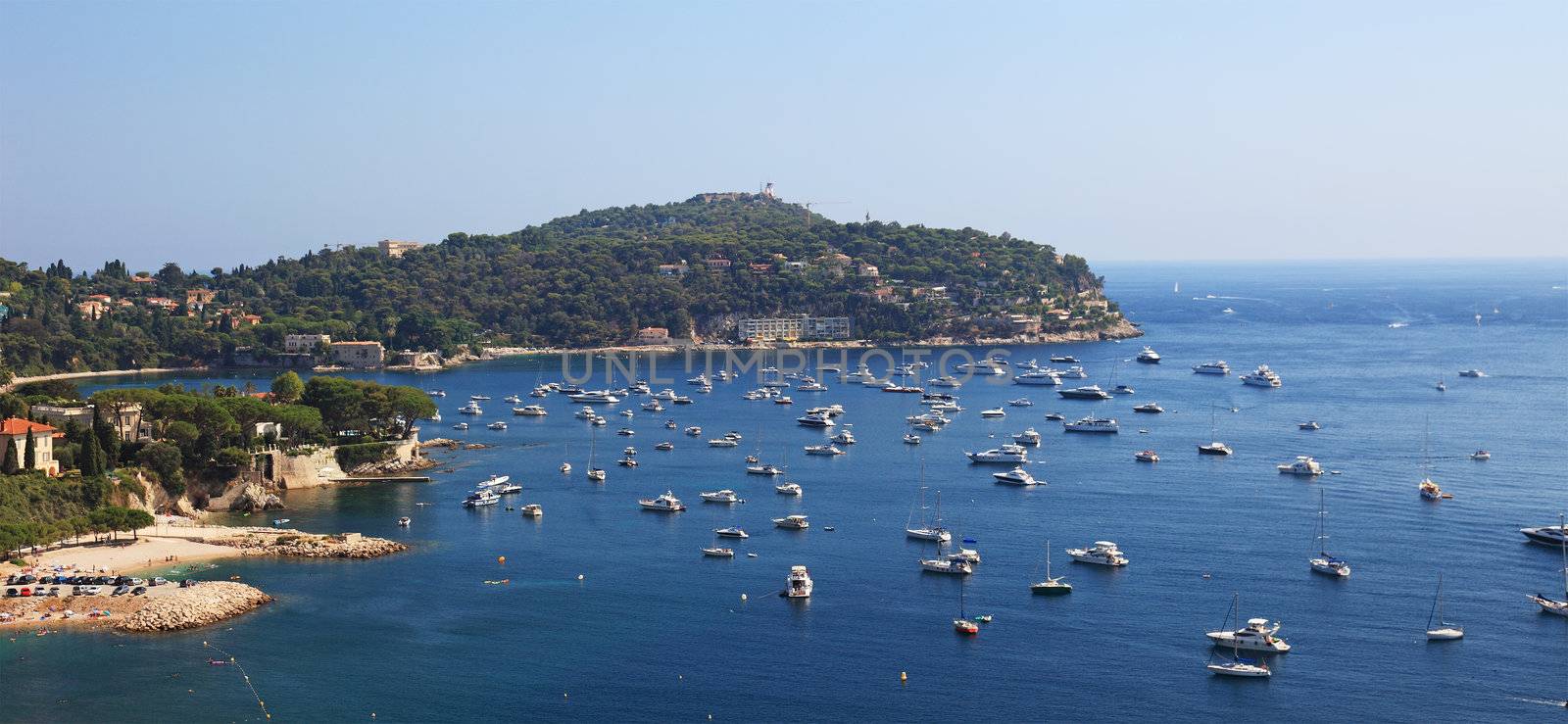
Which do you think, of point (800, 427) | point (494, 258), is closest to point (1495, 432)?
point (800, 427)

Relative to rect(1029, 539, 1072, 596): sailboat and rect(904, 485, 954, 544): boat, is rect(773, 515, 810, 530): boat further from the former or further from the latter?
rect(1029, 539, 1072, 596): sailboat

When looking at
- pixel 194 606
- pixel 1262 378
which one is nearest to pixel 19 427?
pixel 194 606

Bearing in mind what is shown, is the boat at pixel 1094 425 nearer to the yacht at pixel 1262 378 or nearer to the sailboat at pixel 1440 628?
the yacht at pixel 1262 378

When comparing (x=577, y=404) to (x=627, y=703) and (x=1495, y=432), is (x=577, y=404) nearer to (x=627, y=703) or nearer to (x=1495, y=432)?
(x=1495, y=432)

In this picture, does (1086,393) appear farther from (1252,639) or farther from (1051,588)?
(1252,639)

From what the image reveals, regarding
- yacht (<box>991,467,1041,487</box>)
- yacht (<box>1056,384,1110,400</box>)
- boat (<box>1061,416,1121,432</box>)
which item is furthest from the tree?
yacht (<box>1056,384,1110,400</box>)
